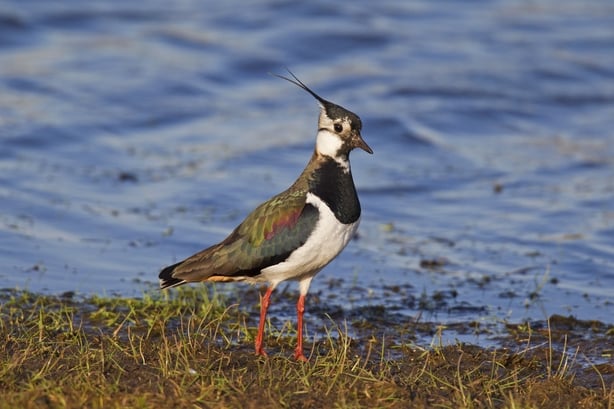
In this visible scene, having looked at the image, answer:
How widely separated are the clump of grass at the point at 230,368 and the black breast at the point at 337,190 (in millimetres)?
733

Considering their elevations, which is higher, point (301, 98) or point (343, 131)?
point (343, 131)

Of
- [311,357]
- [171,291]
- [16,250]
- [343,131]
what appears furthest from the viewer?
[16,250]

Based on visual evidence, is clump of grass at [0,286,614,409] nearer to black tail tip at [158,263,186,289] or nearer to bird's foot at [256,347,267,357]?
bird's foot at [256,347,267,357]

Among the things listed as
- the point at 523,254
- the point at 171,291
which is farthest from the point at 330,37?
the point at 171,291

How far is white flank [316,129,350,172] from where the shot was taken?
22.0 ft

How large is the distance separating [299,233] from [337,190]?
1.14 ft

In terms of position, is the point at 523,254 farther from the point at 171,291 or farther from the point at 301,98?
the point at 301,98

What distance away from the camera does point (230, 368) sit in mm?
5824

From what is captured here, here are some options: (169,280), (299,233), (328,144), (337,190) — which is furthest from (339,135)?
(169,280)

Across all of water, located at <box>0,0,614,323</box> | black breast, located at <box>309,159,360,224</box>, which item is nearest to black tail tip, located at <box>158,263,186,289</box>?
black breast, located at <box>309,159,360,224</box>

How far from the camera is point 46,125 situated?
12.6 metres

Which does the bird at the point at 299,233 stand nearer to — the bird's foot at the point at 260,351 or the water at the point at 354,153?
the bird's foot at the point at 260,351

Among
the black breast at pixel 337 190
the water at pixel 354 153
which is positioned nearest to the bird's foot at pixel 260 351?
the black breast at pixel 337 190

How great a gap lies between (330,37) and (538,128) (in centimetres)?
421
